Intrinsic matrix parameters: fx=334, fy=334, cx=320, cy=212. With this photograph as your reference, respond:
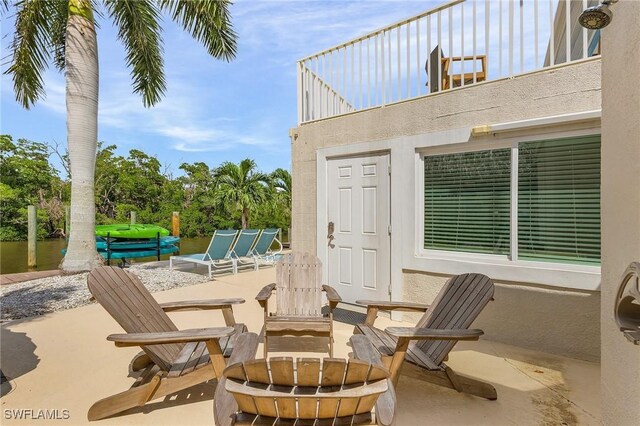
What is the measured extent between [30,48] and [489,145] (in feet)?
31.3

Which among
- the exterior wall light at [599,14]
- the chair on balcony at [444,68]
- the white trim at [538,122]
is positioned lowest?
the white trim at [538,122]

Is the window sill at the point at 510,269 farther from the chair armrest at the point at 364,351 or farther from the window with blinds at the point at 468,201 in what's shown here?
the chair armrest at the point at 364,351

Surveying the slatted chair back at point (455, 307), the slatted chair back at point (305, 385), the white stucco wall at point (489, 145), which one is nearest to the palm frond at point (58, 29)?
the white stucco wall at point (489, 145)

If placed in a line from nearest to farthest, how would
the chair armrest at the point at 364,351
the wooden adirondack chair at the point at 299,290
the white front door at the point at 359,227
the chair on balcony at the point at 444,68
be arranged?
the chair armrest at the point at 364,351 < the wooden adirondack chair at the point at 299,290 < the chair on balcony at the point at 444,68 < the white front door at the point at 359,227

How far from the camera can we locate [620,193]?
1.95 metres

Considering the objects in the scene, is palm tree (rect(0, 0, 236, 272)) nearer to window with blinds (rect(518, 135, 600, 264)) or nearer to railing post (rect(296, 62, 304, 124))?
railing post (rect(296, 62, 304, 124))

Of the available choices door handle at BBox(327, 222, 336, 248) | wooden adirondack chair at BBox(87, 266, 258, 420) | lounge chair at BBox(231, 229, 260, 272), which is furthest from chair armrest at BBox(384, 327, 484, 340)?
lounge chair at BBox(231, 229, 260, 272)

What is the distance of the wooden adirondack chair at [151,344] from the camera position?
7.79ft

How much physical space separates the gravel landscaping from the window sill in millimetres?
5149

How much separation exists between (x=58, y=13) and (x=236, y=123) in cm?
1615

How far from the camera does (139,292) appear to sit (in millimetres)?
2945

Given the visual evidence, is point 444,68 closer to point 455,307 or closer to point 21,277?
point 455,307

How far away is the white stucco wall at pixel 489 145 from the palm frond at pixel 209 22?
370 centimetres

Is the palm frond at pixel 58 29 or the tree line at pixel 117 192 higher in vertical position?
the palm frond at pixel 58 29
